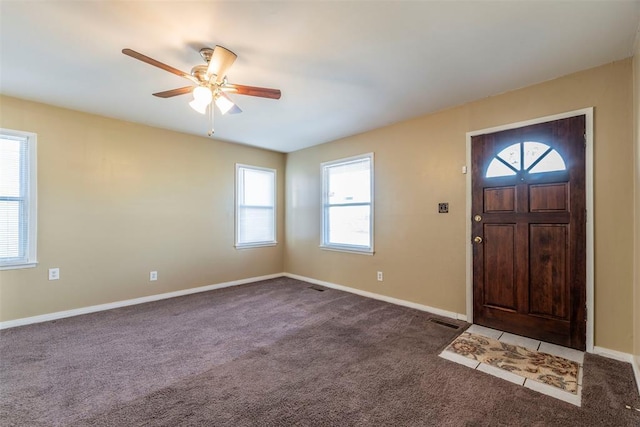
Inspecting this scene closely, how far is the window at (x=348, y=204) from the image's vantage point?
4367mm

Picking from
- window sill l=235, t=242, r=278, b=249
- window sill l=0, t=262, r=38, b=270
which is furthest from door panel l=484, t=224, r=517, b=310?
window sill l=0, t=262, r=38, b=270

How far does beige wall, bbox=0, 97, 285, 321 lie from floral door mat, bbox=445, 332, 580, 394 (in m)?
3.71

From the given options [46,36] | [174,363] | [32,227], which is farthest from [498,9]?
[32,227]

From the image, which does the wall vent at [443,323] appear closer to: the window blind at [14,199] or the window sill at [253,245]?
the window sill at [253,245]

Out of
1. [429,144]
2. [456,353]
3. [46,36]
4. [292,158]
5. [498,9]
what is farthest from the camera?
[292,158]

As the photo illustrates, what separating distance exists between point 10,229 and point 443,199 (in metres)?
4.96

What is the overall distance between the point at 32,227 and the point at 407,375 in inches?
166

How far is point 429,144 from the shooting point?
11.8 ft

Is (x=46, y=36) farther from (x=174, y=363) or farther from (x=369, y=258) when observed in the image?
(x=369, y=258)

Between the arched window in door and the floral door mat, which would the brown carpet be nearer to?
the floral door mat

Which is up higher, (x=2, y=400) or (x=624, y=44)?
(x=624, y=44)

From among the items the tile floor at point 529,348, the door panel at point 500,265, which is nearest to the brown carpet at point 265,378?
the tile floor at point 529,348

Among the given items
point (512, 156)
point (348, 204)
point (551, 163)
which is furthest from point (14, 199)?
point (551, 163)

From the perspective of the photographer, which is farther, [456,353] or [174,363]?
[456,353]
